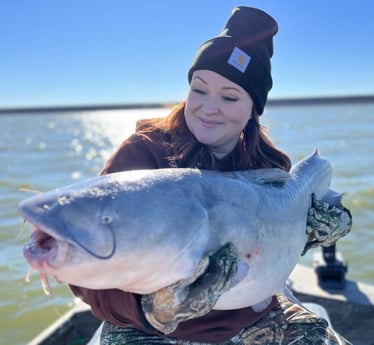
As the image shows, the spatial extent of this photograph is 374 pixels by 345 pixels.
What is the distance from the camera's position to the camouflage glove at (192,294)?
87.3 inches

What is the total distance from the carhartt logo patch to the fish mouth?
179cm

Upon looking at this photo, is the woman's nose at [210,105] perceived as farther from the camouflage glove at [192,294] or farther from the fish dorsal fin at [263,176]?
the camouflage glove at [192,294]

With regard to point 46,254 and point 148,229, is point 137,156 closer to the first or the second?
point 148,229

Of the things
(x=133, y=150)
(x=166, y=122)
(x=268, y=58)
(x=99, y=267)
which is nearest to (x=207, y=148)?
(x=166, y=122)

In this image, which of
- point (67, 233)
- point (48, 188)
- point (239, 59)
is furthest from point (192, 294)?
point (48, 188)

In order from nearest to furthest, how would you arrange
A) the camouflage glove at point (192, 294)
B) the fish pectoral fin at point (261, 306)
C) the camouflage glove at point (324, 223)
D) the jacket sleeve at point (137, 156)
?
the camouflage glove at point (192, 294), the jacket sleeve at point (137, 156), the fish pectoral fin at point (261, 306), the camouflage glove at point (324, 223)

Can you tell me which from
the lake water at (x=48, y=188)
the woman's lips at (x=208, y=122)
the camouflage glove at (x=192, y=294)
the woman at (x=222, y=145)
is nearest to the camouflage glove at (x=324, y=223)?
the woman at (x=222, y=145)

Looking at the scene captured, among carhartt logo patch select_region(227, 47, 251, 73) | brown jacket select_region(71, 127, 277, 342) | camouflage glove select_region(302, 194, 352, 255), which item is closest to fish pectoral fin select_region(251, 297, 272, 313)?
brown jacket select_region(71, 127, 277, 342)

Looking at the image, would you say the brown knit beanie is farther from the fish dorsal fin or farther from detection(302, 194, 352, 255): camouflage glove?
detection(302, 194, 352, 255): camouflage glove

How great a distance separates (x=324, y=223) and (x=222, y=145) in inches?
35.8

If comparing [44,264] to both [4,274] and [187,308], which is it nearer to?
[187,308]

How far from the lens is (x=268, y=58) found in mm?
3557

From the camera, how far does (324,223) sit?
3453mm

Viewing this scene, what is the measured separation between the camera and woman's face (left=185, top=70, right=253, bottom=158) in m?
3.15
